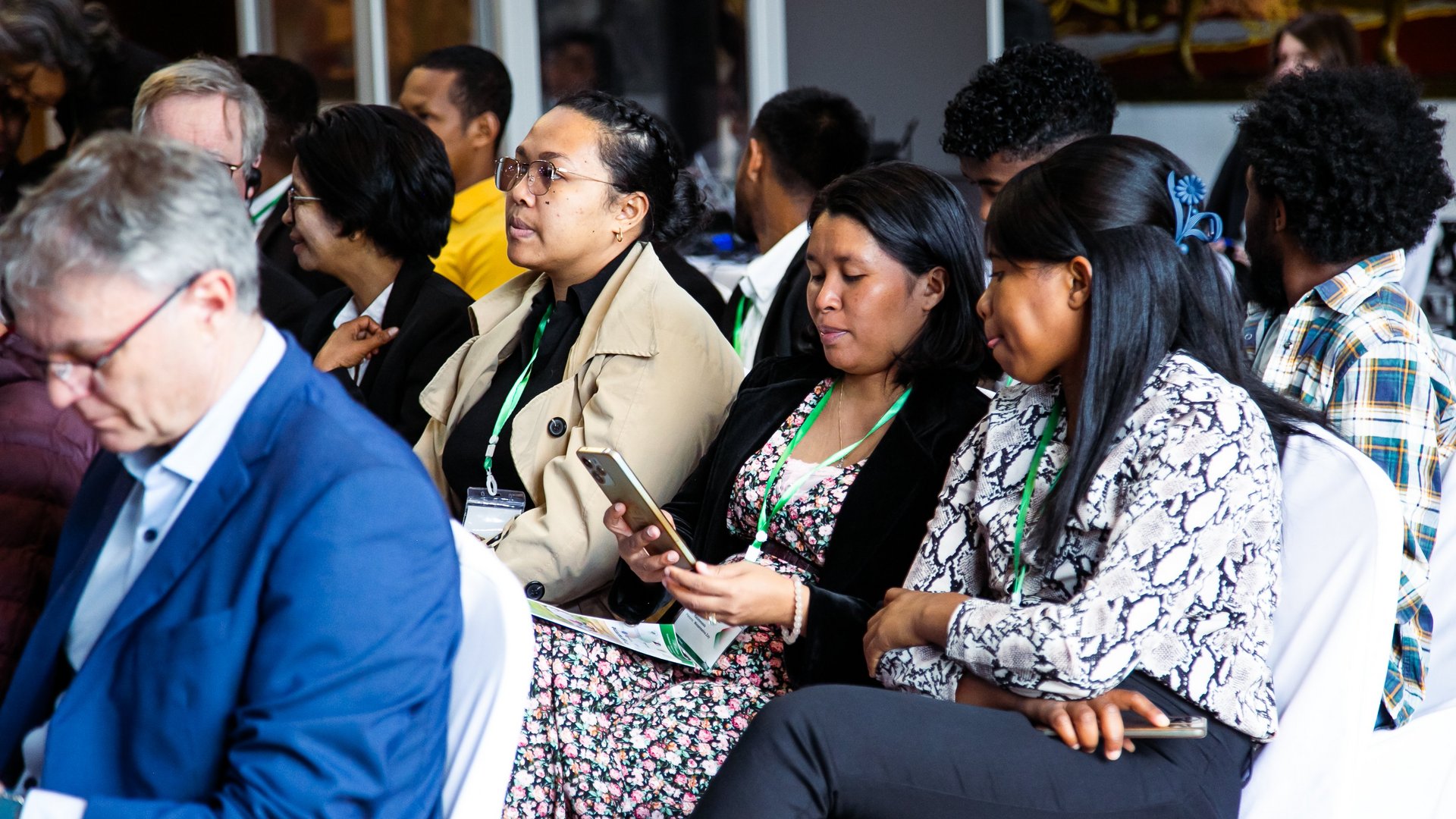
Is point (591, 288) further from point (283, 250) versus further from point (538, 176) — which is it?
point (283, 250)

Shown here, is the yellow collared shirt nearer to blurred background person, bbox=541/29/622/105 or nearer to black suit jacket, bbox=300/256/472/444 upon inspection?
black suit jacket, bbox=300/256/472/444

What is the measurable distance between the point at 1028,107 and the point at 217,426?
2050 millimetres

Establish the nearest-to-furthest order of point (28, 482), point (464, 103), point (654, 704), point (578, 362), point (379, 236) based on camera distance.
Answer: point (28, 482) → point (654, 704) → point (578, 362) → point (379, 236) → point (464, 103)

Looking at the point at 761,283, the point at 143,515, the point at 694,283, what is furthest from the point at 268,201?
the point at 143,515

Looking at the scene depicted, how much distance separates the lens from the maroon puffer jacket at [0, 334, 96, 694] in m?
1.67

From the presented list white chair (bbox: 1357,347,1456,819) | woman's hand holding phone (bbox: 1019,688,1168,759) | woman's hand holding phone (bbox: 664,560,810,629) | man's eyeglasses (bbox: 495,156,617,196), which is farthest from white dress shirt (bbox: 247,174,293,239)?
white chair (bbox: 1357,347,1456,819)

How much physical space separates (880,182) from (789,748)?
108 centimetres

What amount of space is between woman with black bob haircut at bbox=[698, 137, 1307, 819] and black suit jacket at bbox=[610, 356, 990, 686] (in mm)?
114

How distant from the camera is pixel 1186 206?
6.27 ft

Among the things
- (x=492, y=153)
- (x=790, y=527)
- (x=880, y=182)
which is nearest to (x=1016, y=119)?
(x=880, y=182)

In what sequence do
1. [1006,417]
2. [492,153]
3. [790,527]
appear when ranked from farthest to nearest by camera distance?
[492,153]
[790,527]
[1006,417]

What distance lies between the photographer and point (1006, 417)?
199 centimetres

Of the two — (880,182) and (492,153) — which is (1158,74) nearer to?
(492,153)

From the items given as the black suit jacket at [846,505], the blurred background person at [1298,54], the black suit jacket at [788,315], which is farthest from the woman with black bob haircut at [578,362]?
the blurred background person at [1298,54]
